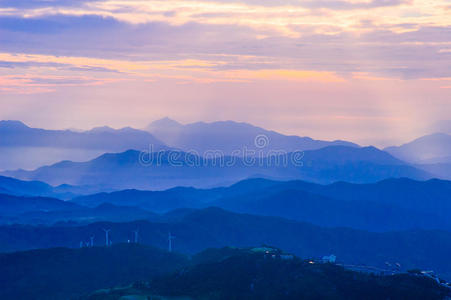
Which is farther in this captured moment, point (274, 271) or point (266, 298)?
point (274, 271)

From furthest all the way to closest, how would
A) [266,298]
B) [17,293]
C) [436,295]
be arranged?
[17,293], [266,298], [436,295]

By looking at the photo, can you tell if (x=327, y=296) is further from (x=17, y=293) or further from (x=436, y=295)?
(x=17, y=293)

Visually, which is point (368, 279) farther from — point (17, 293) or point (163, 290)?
point (17, 293)

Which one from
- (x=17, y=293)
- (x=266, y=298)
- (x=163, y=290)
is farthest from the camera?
(x=17, y=293)

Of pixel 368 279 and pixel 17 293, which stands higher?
pixel 368 279

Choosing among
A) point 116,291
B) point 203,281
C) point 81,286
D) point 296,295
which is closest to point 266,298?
point 296,295

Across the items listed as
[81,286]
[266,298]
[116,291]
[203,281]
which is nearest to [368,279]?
[266,298]
